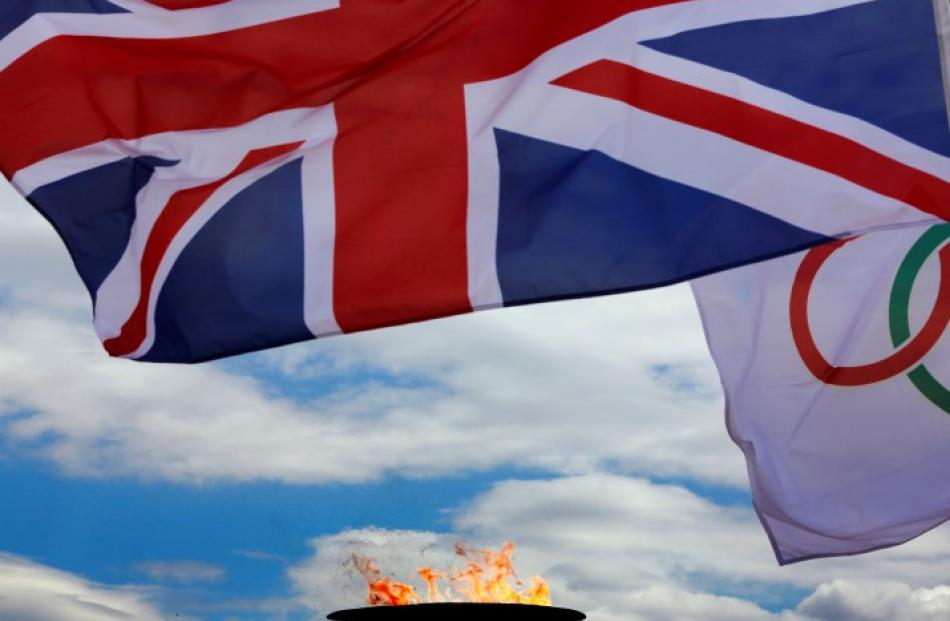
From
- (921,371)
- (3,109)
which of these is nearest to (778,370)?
(921,371)

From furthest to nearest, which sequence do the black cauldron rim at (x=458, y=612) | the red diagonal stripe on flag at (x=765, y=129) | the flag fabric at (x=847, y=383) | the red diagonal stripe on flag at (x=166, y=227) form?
1. the black cauldron rim at (x=458, y=612)
2. the flag fabric at (x=847, y=383)
3. the red diagonal stripe on flag at (x=166, y=227)
4. the red diagonal stripe on flag at (x=765, y=129)

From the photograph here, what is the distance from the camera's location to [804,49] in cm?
789

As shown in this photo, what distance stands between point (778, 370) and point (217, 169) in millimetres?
4892

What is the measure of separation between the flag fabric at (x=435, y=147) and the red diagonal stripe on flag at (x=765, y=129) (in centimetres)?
1

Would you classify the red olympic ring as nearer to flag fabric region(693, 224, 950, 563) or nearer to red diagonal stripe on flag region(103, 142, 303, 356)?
flag fabric region(693, 224, 950, 563)

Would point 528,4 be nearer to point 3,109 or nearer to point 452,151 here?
point 452,151

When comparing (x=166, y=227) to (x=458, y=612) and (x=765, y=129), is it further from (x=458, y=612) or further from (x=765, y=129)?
(x=458, y=612)

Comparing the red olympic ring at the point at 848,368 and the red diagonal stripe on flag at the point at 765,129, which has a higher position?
the red olympic ring at the point at 848,368

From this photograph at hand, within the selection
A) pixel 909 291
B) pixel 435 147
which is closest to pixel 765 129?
pixel 435 147

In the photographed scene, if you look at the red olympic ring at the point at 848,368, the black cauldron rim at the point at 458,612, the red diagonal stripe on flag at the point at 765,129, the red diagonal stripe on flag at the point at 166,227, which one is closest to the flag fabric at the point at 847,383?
the red olympic ring at the point at 848,368

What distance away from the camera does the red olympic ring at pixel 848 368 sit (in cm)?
1148

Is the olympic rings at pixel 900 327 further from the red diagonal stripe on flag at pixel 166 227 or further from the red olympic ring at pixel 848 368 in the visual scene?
the red diagonal stripe on flag at pixel 166 227

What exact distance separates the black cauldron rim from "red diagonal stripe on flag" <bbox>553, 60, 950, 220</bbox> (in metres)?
6.26

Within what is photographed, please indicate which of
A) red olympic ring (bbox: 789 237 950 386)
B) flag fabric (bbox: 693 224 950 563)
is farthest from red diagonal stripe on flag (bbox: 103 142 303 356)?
red olympic ring (bbox: 789 237 950 386)
